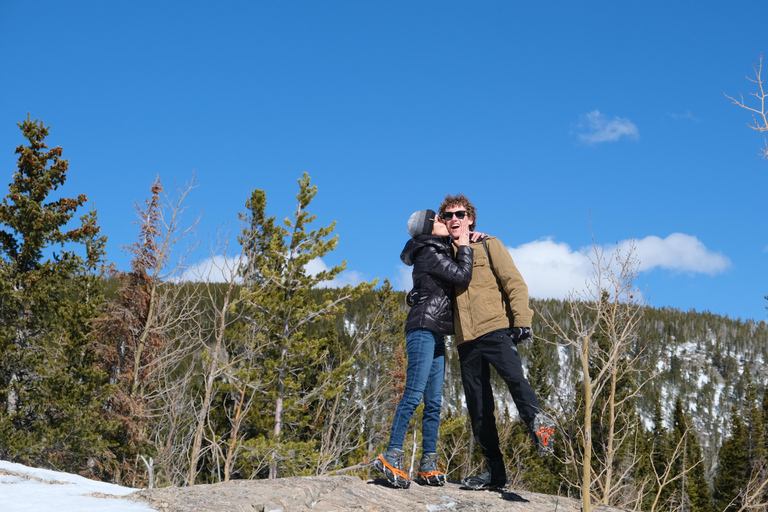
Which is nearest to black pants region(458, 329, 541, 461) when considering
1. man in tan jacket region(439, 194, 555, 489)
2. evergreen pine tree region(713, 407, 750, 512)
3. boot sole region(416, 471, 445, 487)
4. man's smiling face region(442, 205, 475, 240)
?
man in tan jacket region(439, 194, 555, 489)

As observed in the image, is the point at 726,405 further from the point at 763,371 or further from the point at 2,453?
the point at 2,453

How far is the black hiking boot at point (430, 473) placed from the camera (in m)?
4.30

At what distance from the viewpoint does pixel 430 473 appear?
4.32 m

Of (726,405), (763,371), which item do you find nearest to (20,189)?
(726,405)

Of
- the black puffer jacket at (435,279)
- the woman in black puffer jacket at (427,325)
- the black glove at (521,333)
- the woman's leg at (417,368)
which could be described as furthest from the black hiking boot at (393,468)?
the black glove at (521,333)

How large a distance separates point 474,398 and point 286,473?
13687 millimetres

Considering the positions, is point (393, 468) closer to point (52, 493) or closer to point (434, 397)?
point (434, 397)

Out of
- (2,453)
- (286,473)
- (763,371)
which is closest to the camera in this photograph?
(2,453)

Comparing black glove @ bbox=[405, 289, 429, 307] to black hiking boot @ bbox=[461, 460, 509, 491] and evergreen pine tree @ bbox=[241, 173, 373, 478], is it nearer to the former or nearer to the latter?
black hiking boot @ bbox=[461, 460, 509, 491]

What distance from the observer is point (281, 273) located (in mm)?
16609

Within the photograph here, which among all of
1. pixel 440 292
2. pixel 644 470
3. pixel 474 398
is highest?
pixel 440 292

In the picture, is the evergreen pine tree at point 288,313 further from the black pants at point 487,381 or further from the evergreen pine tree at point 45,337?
the black pants at point 487,381

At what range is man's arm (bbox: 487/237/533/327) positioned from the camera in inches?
155

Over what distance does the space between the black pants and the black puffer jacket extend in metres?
0.27
